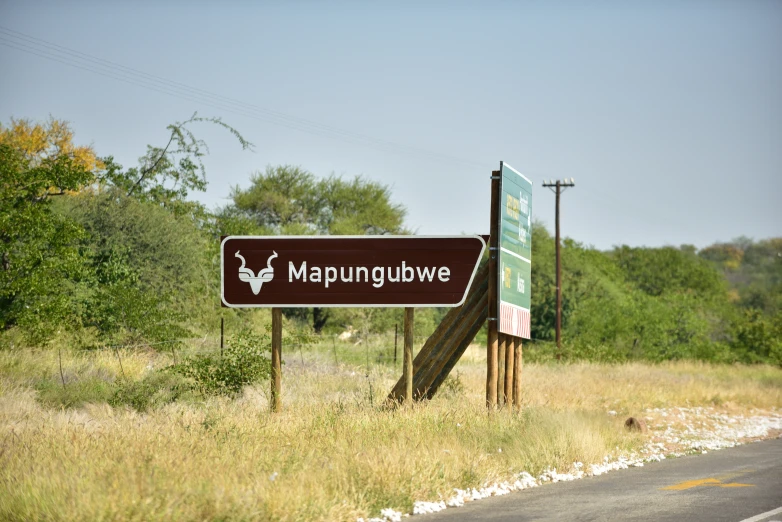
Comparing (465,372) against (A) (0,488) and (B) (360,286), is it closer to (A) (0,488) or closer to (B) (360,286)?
(B) (360,286)

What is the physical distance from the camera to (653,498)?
34.7 feet

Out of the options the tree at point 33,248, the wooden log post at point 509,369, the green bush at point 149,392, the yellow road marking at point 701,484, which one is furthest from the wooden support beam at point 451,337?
the tree at point 33,248

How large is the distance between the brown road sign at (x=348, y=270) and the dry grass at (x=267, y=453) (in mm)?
1642

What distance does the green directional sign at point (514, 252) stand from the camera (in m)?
15.3

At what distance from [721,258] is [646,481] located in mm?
158987

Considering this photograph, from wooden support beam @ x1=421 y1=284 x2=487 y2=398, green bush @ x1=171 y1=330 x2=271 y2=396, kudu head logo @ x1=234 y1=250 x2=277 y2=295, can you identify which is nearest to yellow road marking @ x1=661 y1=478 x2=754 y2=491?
wooden support beam @ x1=421 y1=284 x2=487 y2=398

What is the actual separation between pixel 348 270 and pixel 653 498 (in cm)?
569

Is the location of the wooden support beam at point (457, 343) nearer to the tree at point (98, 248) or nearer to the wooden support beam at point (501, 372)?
the wooden support beam at point (501, 372)

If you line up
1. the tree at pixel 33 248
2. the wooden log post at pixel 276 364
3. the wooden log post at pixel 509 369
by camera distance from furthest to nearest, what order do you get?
the tree at pixel 33 248, the wooden log post at pixel 509 369, the wooden log post at pixel 276 364

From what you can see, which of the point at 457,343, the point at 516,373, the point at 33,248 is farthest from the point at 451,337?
the point at 33,248

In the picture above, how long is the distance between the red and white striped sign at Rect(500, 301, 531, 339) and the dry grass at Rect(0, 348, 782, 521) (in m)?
1.33

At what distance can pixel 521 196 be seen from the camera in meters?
16.5

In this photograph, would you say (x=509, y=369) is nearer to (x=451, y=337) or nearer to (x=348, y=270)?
(x=451, y=337)

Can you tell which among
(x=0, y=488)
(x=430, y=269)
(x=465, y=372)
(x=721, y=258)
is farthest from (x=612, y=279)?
(x=721, y=258)
